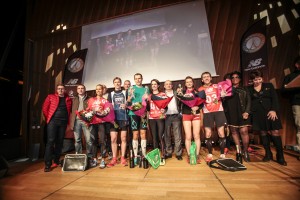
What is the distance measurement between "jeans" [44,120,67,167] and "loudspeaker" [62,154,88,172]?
0.41 metres

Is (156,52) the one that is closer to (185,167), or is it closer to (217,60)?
(217,60)

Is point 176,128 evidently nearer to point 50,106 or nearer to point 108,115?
point 108,115

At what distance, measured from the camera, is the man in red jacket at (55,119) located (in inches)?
127

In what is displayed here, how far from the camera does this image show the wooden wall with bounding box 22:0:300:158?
14.3 ft

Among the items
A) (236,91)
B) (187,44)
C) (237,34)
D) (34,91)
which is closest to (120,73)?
(187,44)

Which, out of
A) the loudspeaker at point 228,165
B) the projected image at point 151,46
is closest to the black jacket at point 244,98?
the loudspeaker at point 228,165

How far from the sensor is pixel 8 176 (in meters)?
2.88

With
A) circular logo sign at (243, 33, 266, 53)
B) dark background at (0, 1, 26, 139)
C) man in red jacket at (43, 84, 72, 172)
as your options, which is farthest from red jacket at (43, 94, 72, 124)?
circular logo sign at (243, 33, 266, 53)

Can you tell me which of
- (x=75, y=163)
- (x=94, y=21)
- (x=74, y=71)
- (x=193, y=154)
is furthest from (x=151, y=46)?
(x=75, y=163)

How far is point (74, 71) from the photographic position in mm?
5602

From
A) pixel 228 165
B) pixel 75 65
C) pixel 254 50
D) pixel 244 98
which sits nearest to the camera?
pixel 228 165

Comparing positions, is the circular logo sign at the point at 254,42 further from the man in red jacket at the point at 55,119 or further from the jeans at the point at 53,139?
the jeans at the point at 53,139

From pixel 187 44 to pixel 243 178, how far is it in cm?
384

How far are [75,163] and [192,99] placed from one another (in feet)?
8.53
